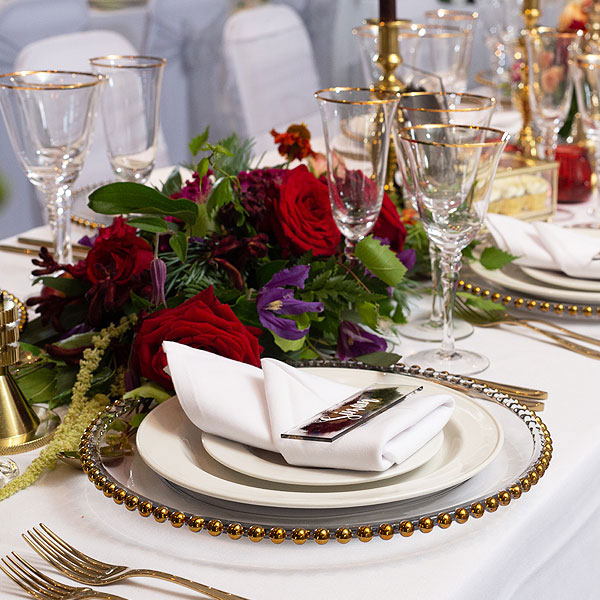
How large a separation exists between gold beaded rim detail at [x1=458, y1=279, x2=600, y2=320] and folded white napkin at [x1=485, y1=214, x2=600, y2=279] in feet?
0.16

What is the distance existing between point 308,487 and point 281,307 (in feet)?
0.76

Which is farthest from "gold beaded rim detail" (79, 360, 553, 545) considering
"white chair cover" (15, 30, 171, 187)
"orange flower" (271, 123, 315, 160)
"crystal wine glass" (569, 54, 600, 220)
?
"white chair cover" (15, 30, 171, 187)

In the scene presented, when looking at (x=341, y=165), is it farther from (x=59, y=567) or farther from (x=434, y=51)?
(x=434, y=51)

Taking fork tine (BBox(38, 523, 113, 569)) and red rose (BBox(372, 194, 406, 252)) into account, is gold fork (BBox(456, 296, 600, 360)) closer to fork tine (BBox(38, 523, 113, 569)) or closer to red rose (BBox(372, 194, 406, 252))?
red rose (BBox(372, 194, 406, 252))

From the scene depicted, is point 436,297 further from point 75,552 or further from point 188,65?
point 188,65

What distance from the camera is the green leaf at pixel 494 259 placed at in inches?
38.8

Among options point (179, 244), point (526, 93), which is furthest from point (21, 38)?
point (179, 244)

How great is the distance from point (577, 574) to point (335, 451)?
0.28 m

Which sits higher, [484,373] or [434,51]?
[434,51]

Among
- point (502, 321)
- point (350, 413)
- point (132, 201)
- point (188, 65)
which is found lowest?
point (188, 65)

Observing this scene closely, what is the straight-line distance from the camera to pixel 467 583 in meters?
0.52

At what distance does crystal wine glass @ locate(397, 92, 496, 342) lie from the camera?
910 mm

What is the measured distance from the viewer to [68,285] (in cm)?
84

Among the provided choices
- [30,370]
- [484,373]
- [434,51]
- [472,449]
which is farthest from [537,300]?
[434,51]
